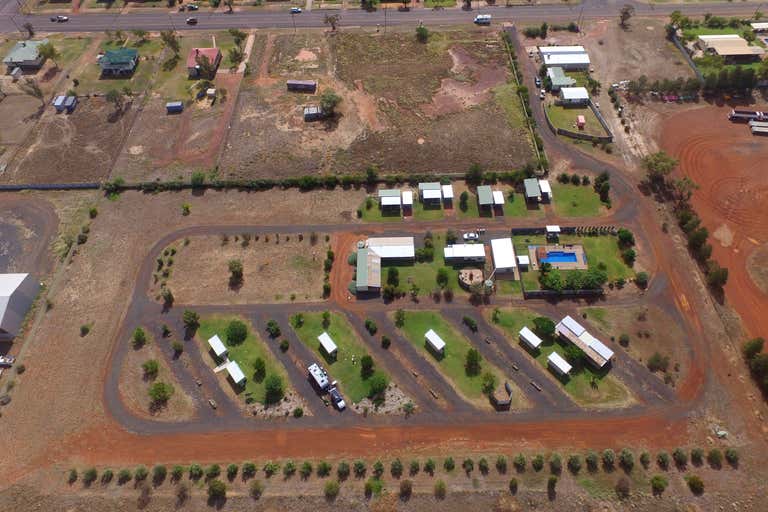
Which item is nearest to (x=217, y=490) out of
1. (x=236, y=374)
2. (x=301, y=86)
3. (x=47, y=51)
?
(x=236, y=374)

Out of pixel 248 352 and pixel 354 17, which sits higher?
pixel 354 17

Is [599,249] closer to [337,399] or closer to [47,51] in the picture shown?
[337,399]

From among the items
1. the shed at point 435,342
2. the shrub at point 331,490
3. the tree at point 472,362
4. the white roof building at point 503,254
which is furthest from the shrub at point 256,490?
the white roof building at point 503,254

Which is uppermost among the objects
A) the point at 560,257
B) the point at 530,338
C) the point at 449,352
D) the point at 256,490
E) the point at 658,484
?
the point at 560,257

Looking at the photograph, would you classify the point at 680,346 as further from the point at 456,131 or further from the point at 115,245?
the point at 115,245

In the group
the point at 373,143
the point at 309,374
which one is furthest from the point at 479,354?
the point at 373,143

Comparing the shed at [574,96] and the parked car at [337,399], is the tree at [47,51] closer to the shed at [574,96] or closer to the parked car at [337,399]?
the parked car at [337,399]

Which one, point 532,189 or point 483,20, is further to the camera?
point 483,20

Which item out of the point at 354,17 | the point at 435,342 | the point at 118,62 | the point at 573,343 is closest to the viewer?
the point at 435,342

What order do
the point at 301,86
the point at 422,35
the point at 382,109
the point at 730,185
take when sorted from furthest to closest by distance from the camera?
the point at 422,35
the point at 301,86
the point at 382,109
the point at 730,185

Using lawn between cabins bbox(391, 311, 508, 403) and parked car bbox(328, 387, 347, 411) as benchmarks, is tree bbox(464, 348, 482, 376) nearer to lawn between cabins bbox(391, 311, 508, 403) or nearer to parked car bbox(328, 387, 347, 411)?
lawn between cabins bbox(391, 311, 508, 403)
